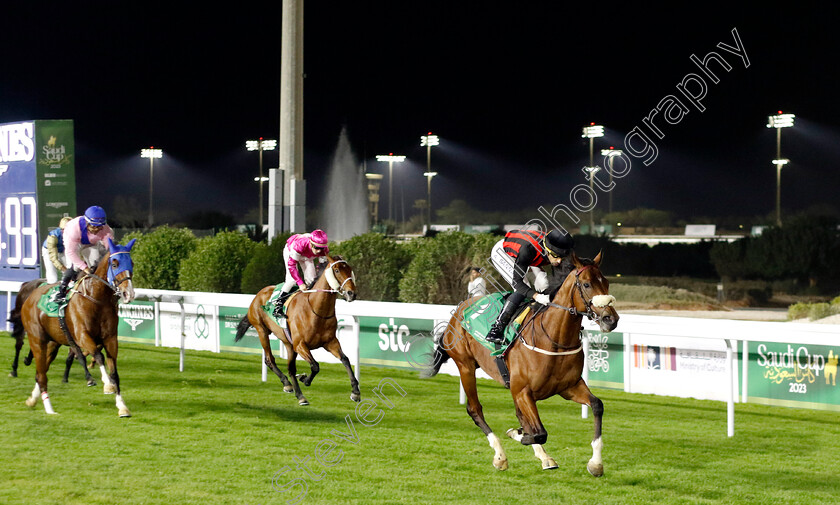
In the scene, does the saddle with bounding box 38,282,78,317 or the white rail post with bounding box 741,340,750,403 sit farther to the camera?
the white rail post with bounding box 741,340,750,403

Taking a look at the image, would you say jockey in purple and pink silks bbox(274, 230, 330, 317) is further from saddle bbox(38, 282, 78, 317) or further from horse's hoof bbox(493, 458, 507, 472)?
horse's hoof bbox(493, 458, 507, 472)

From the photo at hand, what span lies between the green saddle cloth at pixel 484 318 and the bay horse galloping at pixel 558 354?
6.0 inches

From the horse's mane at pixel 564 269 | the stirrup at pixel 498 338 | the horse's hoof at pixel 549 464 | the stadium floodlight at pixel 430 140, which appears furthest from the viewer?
the stadium floodlight at pixel 430 140

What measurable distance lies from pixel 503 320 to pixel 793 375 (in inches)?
156

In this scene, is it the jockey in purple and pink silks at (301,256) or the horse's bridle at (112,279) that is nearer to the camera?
the horse's bridle at (112,279)

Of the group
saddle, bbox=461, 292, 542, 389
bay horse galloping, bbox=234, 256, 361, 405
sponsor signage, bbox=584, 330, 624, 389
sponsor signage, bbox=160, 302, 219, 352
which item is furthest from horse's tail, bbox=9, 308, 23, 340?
sponsor signage, bbox=584, 330, 624, 389

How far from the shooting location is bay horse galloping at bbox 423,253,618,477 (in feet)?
13.6

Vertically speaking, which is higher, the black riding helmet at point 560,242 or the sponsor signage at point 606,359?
the black riding helmet at point 560,242

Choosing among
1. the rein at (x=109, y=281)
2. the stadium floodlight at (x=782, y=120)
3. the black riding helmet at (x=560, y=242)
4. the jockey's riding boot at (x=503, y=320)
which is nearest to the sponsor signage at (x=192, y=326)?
the rein at (x=109, y=281)

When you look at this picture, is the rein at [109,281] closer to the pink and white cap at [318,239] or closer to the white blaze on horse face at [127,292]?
the white blaze on horse face at [127,292]

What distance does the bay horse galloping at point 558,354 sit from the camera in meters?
4.16

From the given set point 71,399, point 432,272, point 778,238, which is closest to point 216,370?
point 71,399

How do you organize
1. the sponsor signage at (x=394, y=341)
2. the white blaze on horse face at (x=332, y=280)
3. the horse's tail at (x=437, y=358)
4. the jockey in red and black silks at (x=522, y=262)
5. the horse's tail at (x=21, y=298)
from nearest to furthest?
1. the jockey in red and black silks at (x=522, y=262)
2. the horse's tail at (x=437, y=358)
3. the white blaze on horse face at (x=332, y=280)
4. the horse's tail at (x=21, y=298)
5. the sponsor signage at (x=394, y=341)

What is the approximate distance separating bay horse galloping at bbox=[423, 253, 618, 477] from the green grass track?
53 cm
